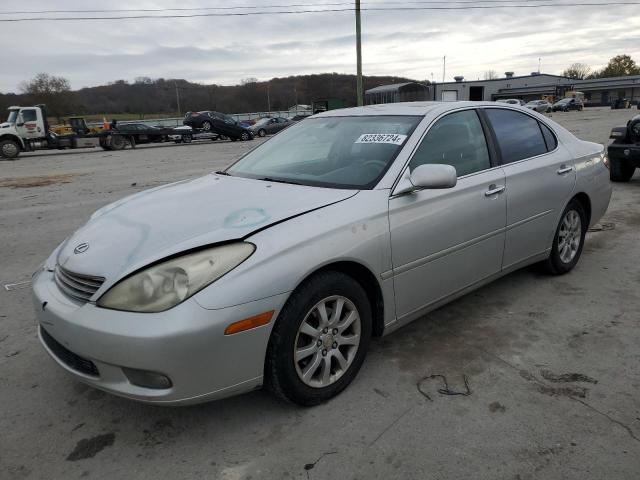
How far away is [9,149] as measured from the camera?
2148cm

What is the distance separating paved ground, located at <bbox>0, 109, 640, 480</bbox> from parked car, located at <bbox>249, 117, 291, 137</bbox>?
3073 centimetres

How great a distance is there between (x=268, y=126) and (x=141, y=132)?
9.35 m

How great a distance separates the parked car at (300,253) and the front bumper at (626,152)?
5302mm

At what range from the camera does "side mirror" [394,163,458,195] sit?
2838 millimetres

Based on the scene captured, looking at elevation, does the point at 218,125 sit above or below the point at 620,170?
above

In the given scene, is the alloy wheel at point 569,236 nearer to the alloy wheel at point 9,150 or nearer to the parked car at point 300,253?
the parked car at point 300,253

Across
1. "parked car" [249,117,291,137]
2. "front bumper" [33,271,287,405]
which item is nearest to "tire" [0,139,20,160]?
"parked car" [249,117,291,137]

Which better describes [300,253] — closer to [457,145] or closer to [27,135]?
[457,145]

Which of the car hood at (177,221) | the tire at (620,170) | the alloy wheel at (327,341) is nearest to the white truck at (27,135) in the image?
the car hood at (177,221)

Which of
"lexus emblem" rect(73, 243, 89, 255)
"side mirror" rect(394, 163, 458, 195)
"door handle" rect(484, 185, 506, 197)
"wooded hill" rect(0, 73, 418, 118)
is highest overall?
"wooded hill" rect(0, 73, 418, 118)

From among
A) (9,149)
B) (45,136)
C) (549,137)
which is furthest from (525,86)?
(549,137)

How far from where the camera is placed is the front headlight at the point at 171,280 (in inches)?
86.9

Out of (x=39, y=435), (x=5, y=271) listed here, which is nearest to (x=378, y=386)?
(x=39, y=435)

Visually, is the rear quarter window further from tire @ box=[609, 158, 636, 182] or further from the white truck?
the white truck
